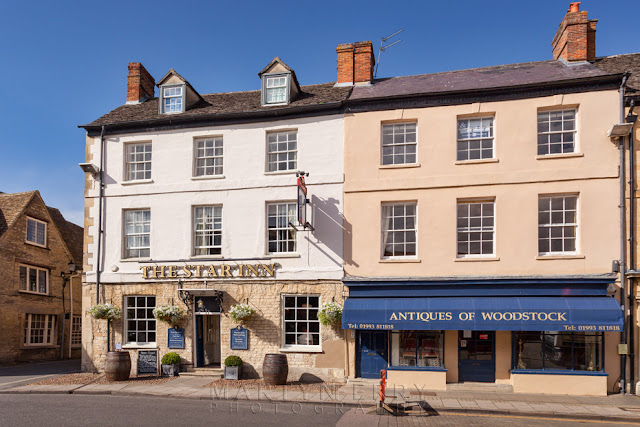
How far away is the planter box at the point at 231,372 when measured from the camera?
15477mm

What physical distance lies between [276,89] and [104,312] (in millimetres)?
10323

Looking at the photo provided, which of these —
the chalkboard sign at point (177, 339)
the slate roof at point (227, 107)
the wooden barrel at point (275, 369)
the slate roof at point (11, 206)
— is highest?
the slate roof at point (227, 107)

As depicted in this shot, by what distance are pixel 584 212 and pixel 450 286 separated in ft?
15.1

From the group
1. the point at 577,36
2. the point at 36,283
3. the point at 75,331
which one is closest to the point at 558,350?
Answer: the point at 577,36

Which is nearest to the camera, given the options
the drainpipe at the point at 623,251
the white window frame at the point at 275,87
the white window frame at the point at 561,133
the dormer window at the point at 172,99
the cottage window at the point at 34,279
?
the drainpipe at the point at 623,251

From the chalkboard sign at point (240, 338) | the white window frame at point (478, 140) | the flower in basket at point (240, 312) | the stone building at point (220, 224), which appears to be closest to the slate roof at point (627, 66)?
the white window frame at point (478, 140)

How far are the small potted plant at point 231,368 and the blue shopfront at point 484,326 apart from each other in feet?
12.9

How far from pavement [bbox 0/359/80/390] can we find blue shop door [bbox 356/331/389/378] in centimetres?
1126

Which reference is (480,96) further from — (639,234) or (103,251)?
(103,251)

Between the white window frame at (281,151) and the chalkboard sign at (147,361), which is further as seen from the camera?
the white window frame at (281,151)

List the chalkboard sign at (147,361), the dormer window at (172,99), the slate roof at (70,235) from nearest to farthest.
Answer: the chalkboard sign at (147,361) < the dormer window at (172,99) < the slate roof at (70,235)

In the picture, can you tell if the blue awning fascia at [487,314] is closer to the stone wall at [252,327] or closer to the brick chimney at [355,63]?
the stone wall at [252,327]

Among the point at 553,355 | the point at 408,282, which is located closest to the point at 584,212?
the point at 553,355

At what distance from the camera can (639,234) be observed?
546 inches
